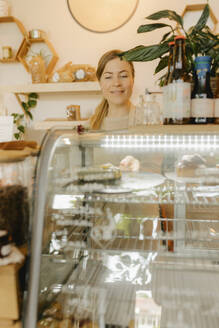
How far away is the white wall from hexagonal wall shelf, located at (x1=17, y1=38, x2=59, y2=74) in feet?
0.22

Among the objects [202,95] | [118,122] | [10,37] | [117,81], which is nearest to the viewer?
[202,95]

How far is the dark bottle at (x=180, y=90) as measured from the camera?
2.58ft

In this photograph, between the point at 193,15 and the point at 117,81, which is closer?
the point at 117,81

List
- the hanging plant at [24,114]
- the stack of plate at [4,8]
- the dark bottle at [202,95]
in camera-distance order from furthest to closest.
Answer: the hanging plant at [24,114]
the stack of plate at [4,8]
the dark bottle at [202,95]

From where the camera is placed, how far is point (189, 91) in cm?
80

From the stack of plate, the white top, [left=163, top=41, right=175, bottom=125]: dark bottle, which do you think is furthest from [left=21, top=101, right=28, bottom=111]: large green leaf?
[left=163, top=41, right=175, bottom=125]: dark bottle

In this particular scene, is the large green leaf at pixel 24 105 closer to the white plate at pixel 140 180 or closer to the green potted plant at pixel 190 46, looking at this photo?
the green potted plant at pixel 190 46

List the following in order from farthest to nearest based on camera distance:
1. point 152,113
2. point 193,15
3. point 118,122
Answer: point 193,15 → point 118,122 → point 152,113

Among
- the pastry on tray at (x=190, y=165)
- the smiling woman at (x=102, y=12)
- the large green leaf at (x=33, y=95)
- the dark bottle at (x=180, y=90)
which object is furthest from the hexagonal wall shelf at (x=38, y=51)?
the pastry on tray at (x=190, y=165)

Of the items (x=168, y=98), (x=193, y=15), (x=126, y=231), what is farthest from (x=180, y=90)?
(x=193, y=15)

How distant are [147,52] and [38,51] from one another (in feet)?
6.49

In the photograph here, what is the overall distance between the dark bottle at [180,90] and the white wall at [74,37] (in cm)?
168

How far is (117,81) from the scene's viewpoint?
5.83 feet

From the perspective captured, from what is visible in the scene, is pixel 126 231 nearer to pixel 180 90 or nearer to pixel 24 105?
pixel 180 90
